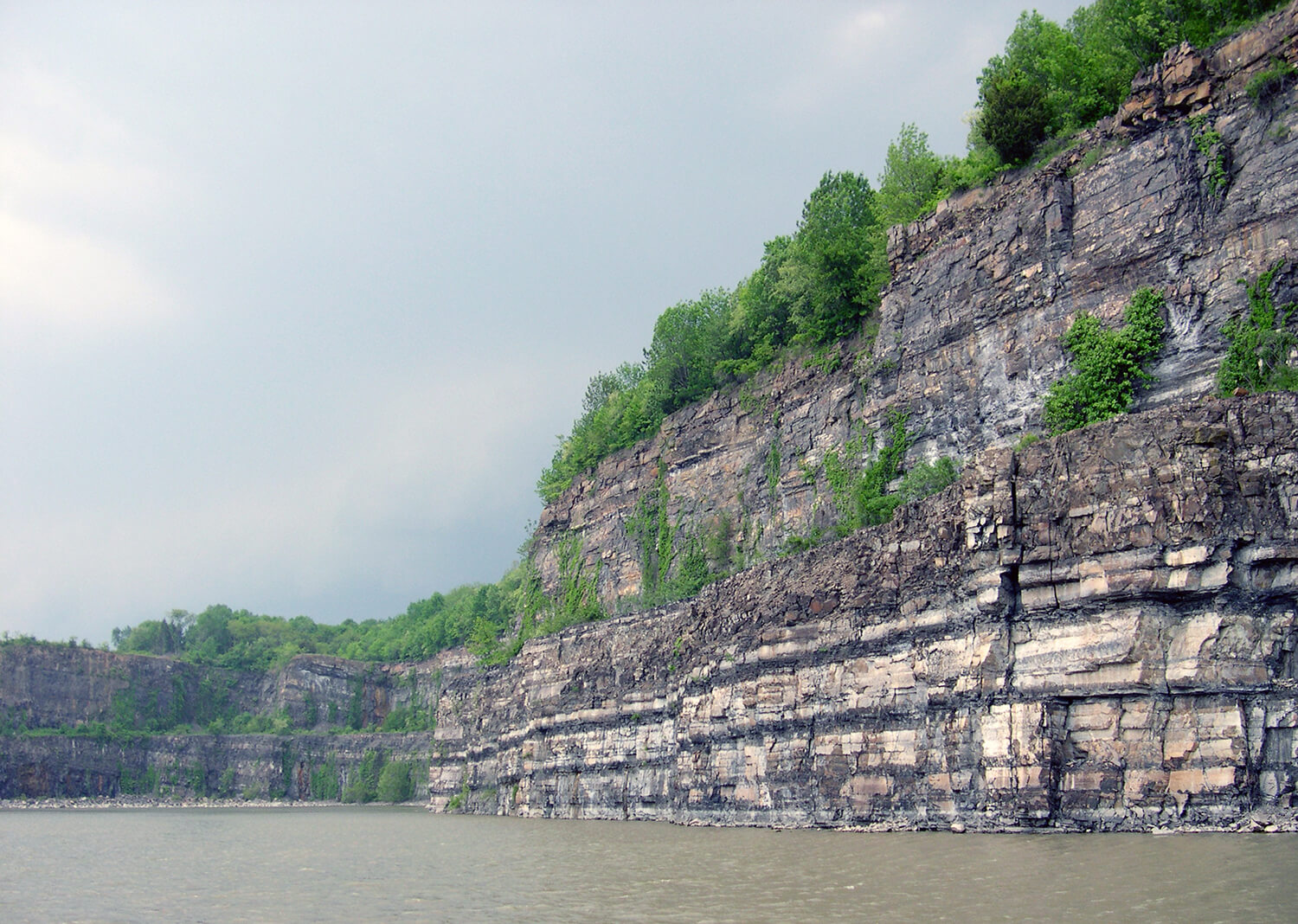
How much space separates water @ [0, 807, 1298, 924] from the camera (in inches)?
583

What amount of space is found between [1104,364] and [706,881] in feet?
70.7

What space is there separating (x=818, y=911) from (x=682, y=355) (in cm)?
5362

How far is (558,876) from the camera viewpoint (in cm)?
2216

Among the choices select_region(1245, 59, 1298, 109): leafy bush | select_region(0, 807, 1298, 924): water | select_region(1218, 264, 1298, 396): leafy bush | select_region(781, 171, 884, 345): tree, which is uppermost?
select_region(781, 171, 884, 345): tree

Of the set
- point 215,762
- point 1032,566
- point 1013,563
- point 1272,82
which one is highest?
point 1272,82

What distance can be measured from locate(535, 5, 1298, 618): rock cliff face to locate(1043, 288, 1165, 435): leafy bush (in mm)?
471

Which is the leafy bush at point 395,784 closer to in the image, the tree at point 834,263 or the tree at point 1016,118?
the tree at point 834,263

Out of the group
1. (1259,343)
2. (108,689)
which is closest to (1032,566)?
(1259,343)

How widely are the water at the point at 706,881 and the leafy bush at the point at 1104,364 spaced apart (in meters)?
14.5

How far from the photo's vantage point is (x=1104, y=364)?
32531mm

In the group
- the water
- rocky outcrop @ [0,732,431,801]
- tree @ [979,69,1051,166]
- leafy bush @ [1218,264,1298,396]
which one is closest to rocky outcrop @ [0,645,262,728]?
rocky outcrop @ [0,732,431,801]

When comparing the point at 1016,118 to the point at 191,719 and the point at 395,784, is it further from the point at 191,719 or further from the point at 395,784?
the point at 191,719

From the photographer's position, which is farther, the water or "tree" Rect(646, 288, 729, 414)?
"tree" Rect(646, 288, 729, 414)

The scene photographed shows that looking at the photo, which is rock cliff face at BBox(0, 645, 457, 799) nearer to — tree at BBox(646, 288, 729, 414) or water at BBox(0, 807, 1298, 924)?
tree at BBox(646, 288, 729, 414)
